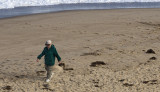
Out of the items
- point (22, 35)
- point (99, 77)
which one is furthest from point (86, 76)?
point (22, 35)

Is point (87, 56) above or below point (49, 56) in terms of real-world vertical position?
below

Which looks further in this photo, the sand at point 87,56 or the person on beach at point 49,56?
the person on beach at point 49,56

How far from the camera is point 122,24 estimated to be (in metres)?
16.3

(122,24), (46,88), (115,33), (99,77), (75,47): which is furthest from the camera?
(122,24)

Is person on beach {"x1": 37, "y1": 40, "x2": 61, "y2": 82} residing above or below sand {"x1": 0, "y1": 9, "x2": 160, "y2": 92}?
above

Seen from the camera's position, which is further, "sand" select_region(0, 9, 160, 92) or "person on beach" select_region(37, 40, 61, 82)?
"person on beach" select_region(37, 40, 61, 82)

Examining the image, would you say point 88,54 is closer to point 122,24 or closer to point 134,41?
point 134,41

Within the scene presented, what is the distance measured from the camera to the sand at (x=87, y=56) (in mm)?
7465

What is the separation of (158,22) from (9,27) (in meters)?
7.52

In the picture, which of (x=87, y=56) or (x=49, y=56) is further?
(x=87, y=56)

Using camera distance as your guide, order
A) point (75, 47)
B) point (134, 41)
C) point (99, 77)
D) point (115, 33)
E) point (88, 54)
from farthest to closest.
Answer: point (115, 33) → point (134, 41) → point (75, 47) → point (88, 54) → point (99, 77)

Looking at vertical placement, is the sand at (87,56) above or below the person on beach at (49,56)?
below

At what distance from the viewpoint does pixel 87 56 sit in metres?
10.0

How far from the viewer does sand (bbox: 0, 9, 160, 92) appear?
7465 millimetres
